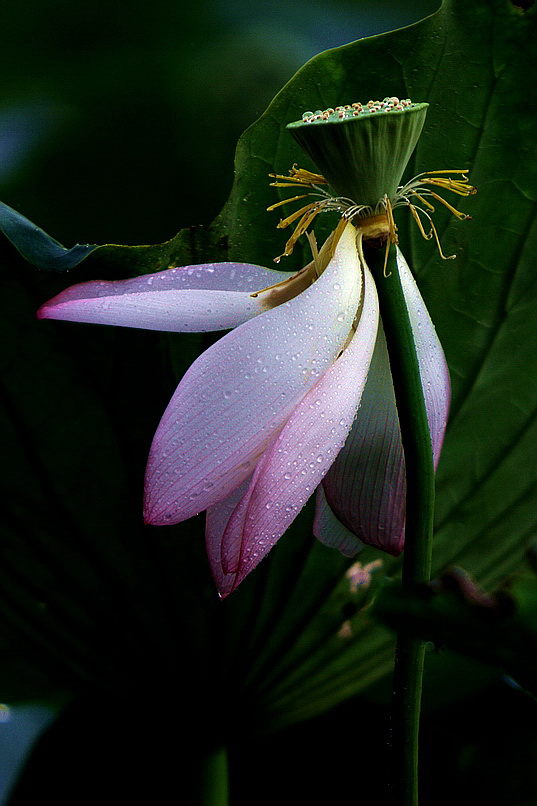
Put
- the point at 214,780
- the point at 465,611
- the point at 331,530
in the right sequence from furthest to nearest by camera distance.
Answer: the point at 214,780 < the point at 331,530 < the point at 465,611

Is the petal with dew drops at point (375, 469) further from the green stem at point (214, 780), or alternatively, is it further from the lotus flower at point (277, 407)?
the green stem at point (214, 780)

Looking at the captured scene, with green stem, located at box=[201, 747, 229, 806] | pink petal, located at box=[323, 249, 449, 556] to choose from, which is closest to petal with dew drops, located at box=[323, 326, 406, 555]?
pink petal, located at box=[323, 249, 449, 556]

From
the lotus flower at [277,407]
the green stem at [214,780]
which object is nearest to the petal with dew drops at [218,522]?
the lotus flower at [277,407]

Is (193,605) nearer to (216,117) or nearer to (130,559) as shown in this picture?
(130,559)

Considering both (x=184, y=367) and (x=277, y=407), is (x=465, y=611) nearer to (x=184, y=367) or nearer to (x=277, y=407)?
(x=277, y=407)

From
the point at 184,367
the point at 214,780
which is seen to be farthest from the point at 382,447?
the point at 214,780

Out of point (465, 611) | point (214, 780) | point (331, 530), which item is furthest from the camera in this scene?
point (214, 780)

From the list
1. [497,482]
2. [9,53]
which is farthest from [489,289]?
[9,53]

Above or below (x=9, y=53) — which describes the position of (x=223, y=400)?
below
